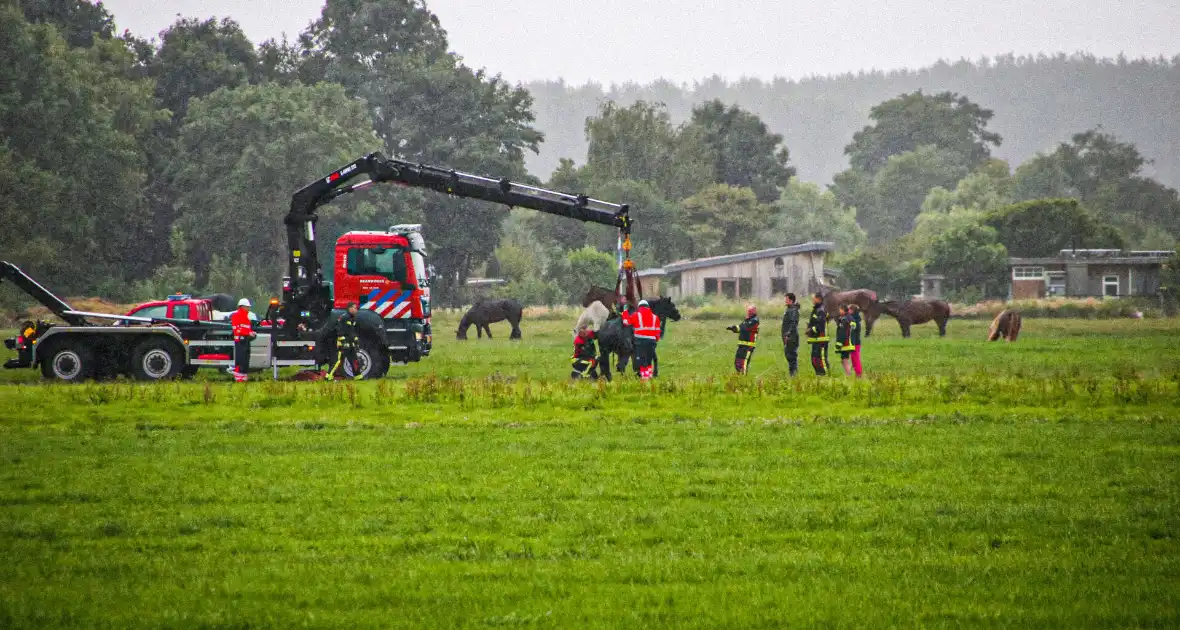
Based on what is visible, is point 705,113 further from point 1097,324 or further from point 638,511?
point 638,511

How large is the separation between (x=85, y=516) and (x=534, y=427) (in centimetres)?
897

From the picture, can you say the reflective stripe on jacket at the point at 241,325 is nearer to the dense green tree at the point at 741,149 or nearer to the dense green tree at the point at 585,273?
the dense green tree at the point at 585,273

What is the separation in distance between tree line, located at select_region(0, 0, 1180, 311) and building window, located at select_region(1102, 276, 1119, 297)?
19.7 ft

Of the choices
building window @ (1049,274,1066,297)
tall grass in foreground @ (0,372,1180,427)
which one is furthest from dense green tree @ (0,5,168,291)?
building window @ (1049,274,1066,297)

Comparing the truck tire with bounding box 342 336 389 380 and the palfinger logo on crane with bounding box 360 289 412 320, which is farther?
the palfinger logo on crane with bounding box 360 289 412 320

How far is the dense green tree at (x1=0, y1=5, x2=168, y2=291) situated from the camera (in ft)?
236

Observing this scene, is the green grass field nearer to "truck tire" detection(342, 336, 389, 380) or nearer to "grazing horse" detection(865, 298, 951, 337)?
"truck tire" detection(342, 336, 389, 380)

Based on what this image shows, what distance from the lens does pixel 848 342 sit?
29.9 metres

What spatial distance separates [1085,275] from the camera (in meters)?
87.1

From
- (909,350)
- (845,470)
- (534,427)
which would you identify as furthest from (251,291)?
(845,470)

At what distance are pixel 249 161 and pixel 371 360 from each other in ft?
165

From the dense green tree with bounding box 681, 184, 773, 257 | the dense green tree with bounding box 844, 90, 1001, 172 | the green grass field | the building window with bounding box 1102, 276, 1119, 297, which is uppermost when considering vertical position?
the dense green tree with bounding box 844, 90, 1001, 172

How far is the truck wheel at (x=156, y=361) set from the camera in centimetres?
3036

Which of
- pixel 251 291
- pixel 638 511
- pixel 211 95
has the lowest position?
pixel 638 511
